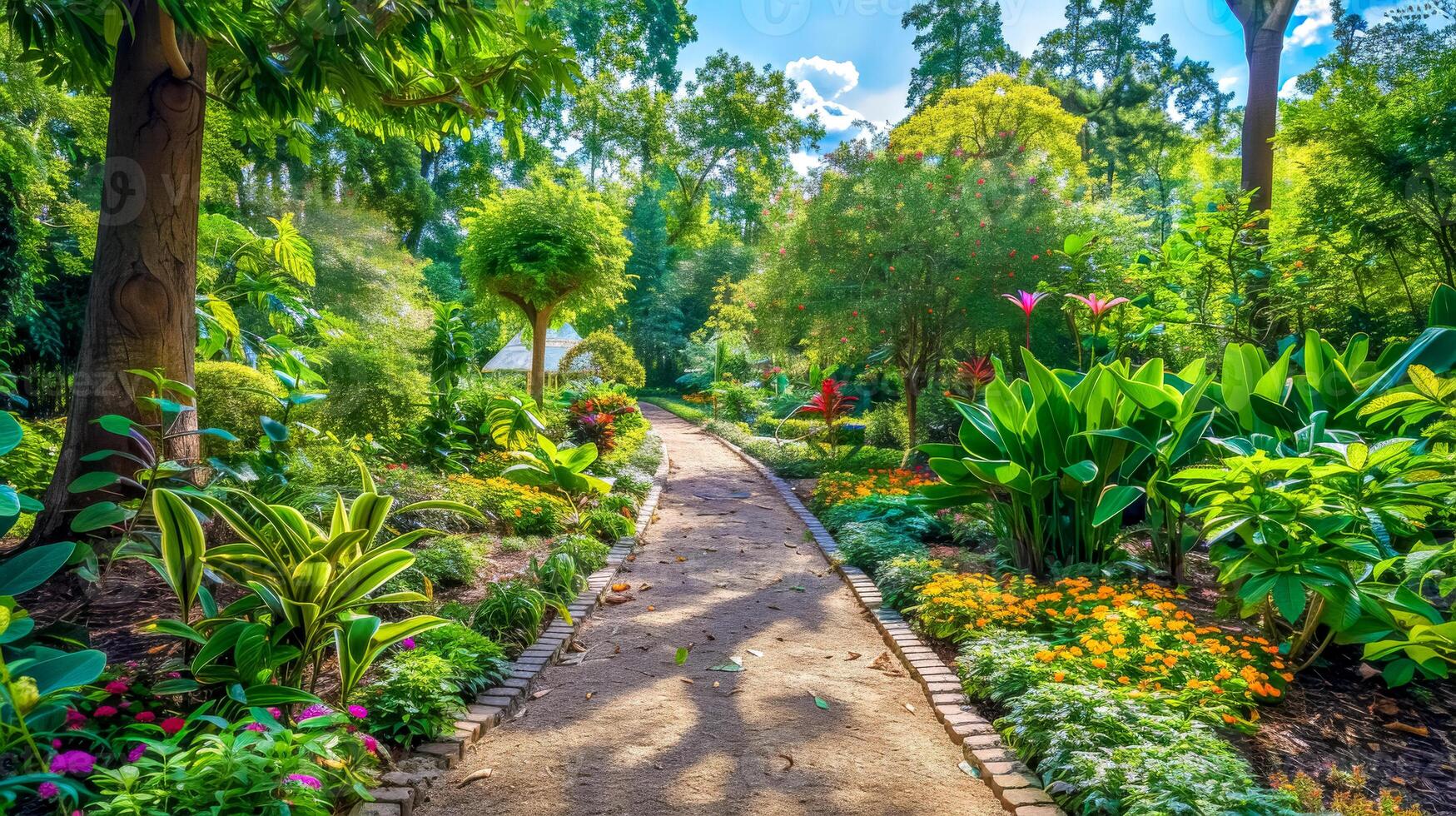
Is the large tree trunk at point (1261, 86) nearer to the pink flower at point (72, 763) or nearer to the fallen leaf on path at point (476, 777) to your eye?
the fallen leaf on path at point (476, 777)

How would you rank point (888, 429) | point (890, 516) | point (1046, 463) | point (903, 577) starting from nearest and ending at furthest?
point (1046, 463)
point (903, 577)
point (890, 516)
point (888, 429)

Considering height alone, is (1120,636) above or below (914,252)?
below

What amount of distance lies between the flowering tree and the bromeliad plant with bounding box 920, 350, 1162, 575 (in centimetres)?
498

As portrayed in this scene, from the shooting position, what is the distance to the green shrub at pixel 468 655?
2826mm

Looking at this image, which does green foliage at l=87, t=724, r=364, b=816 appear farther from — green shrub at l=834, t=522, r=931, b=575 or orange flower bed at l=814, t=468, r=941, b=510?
orange flower bed at l=814, t=468, r=941, b=510

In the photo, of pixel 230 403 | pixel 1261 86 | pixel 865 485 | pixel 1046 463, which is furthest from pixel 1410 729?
pixel 1261 86

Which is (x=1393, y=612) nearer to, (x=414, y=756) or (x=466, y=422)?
(x=414, y=756)

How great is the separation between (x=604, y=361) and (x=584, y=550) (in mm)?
13915

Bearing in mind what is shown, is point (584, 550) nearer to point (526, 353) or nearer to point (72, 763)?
point (72, 763)

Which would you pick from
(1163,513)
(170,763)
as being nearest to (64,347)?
(170,763)

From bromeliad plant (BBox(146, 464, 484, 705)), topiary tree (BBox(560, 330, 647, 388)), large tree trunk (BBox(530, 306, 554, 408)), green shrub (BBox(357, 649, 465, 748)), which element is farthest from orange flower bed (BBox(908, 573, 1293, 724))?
topiary tree (BBox(560, 330, 647, 388))

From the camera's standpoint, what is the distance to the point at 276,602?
2.24 metres

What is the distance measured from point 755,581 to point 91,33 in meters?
4.30

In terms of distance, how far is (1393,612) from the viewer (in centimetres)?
242
